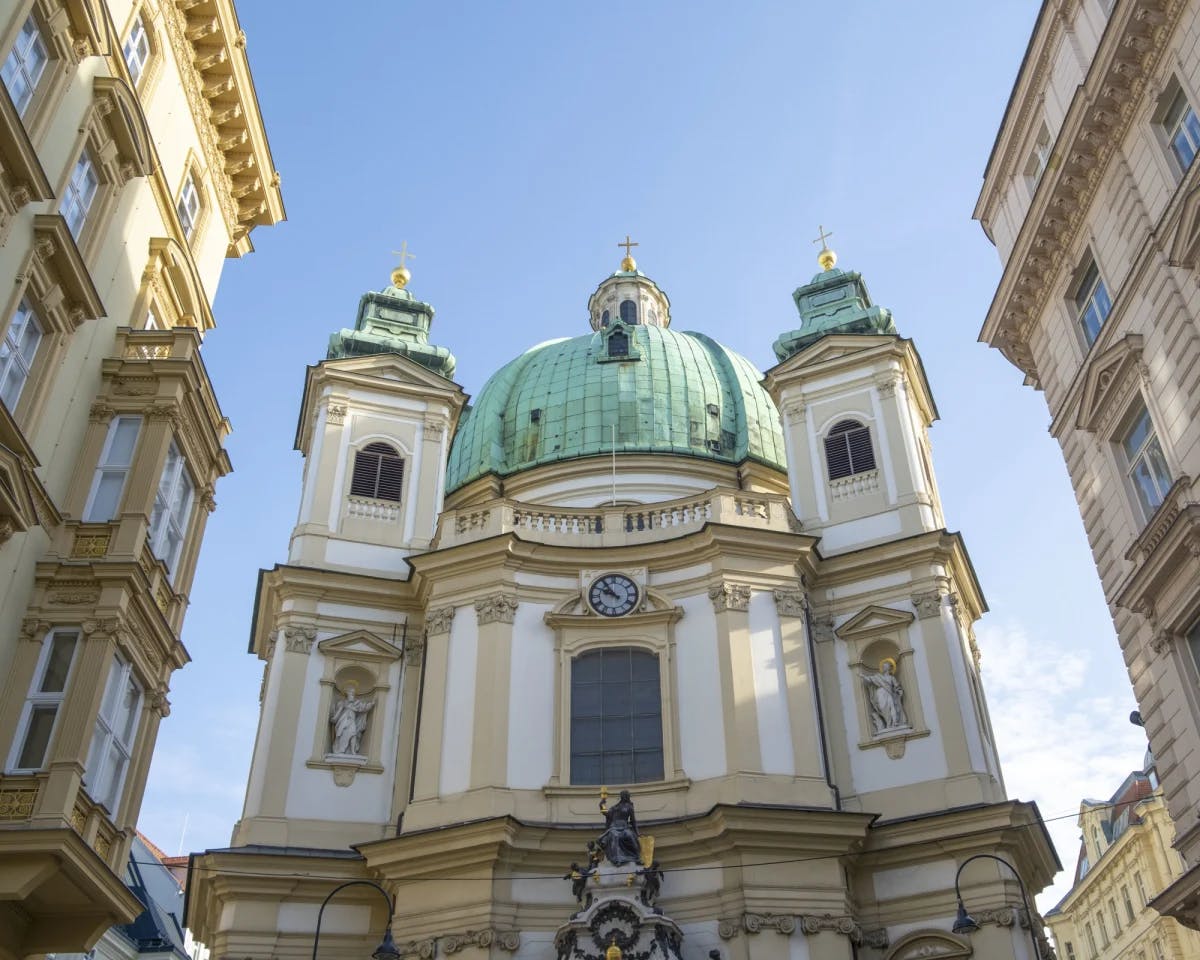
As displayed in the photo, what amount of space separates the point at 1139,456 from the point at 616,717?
1198 cm

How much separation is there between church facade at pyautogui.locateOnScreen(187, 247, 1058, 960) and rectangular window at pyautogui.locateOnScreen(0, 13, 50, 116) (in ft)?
45.3

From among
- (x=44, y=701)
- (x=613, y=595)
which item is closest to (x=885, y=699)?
(x=613, y=595)

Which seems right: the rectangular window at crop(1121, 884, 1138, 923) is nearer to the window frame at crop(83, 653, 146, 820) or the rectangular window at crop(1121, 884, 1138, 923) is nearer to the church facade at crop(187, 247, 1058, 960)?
the church facade at crop(187, 247, 1058, 960)

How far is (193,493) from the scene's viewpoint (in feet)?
56.0

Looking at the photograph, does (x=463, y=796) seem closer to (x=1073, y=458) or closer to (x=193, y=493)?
(x=193, y=493)

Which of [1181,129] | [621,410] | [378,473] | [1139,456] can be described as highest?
[621,410]

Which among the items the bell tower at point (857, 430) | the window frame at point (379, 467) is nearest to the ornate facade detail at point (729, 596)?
the bell tower at point (857, 430)

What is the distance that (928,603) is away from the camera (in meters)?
25.5

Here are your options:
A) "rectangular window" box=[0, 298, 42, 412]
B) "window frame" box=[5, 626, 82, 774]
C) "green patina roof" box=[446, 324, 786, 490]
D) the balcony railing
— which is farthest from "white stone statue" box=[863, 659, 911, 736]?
"rectangular window" box=[0, 298, 42, 412]

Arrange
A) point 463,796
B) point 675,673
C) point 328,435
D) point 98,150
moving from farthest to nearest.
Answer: point 328,435 < point 675,673 < point 463,796 < point 98,150

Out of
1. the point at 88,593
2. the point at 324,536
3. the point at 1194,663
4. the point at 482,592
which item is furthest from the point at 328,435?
the point at 1194,663

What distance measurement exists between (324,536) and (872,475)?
1297cm

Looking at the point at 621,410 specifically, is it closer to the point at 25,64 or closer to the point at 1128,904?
the point at 25,64

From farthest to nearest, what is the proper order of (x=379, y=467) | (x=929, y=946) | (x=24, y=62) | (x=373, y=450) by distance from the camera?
1. (x=373, y=450)
2. (x=379, y=467)
3. (x=929, y=946)
4. (x=24, y=62)
